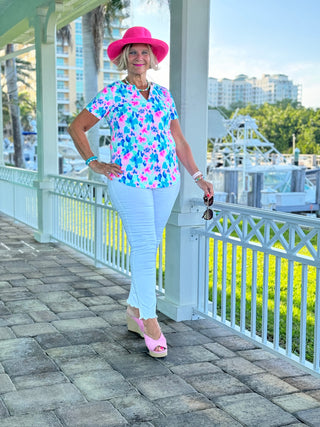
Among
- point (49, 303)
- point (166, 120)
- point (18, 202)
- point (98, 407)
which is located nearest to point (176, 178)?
point (166, 120)

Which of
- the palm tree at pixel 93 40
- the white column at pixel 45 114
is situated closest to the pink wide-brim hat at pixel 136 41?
the white column at pixel 45 114

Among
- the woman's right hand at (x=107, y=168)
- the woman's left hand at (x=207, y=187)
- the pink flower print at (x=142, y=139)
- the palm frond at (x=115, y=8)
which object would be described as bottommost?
the woman's left hand at (x=207, y=187)

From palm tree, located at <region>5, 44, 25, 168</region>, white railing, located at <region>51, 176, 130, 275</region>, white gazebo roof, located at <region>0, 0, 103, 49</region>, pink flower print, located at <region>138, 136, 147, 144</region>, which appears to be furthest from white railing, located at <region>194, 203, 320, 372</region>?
palm tree, located at <region>5, 44, 25, 168</region>

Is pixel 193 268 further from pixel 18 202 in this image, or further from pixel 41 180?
pixel 18 202

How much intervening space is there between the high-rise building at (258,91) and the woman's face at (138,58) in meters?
80.5

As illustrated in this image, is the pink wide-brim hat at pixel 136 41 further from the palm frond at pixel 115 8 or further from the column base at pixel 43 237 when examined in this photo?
the palm frond at pixel 115 8

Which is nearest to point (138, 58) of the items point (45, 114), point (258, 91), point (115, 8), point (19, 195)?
point (45, 114)

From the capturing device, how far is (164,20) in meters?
11.8

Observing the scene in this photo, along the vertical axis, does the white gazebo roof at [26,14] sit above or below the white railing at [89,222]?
above

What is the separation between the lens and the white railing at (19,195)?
26.7ft

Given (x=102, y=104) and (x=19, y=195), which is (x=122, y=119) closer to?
(x=102, y=104)

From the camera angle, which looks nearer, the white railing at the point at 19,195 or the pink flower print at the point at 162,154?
the pink flower print at the point at 162,154

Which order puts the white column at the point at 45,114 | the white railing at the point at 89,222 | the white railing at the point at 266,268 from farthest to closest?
the white column at the point at 45,114 < the white railing at the point at 89,222 < the white railing at the point at 266,268

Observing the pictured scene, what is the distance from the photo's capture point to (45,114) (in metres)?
7.16
